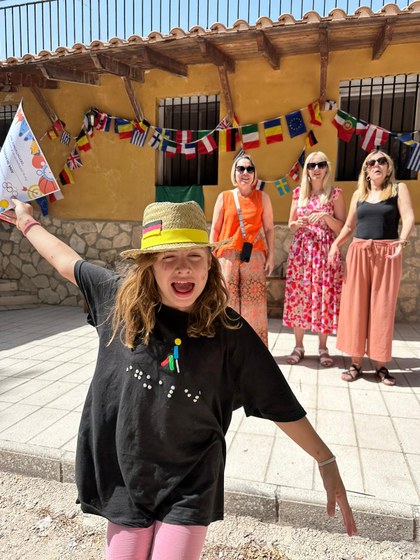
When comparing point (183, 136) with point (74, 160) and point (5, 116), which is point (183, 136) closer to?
point (74, 160)

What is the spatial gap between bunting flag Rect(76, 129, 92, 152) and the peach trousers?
6.12 m

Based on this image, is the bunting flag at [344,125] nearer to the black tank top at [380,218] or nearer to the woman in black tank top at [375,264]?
the woman in black tank top at [375,264]

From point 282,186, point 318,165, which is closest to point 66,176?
point 282,186

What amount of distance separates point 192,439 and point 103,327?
496 millimetres

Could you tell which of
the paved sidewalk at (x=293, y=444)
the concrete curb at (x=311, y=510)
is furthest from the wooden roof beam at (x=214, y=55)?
the concrete curb at (x=311, y=510)

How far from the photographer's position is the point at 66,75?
24.3ft

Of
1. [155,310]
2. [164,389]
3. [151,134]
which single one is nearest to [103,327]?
[155,310]

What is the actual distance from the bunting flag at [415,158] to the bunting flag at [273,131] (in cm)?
205

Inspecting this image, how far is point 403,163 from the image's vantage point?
720 cm

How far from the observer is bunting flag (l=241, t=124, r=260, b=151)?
24.3 ft

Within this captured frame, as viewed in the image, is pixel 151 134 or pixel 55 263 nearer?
pixel 55 263

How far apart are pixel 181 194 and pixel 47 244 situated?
21.2 feet

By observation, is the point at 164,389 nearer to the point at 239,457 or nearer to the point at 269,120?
the point at 239,457

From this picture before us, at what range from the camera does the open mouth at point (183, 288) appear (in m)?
1.48
